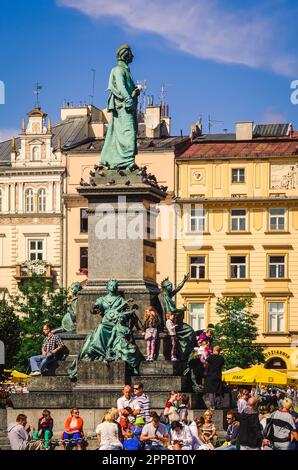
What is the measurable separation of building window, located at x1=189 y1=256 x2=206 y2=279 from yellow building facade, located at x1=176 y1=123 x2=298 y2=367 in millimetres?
57

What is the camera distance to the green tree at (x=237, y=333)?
8419cm

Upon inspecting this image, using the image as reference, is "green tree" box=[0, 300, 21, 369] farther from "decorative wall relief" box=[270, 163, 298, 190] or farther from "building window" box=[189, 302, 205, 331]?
"decorative wall relief" box=[270, 163, 298, 190]

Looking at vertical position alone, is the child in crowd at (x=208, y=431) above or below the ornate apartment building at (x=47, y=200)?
below

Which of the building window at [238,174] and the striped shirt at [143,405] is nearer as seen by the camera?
the striped shirt at [143,405]

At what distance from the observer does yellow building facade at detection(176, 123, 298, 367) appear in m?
91.4

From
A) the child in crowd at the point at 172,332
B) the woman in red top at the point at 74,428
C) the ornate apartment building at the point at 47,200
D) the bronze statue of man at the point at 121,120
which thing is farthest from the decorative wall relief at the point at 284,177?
the woman in red top at the point at 74,428

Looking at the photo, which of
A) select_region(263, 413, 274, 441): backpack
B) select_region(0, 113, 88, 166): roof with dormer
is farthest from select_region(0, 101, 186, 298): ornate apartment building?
select_region(263, 413, 274, 441): backpack

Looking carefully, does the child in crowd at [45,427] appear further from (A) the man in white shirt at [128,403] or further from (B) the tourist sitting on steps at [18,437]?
(B) the tourist sitting on steps at [18,437]

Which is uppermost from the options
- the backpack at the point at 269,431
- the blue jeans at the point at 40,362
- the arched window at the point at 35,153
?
the arched window at the point at 35,153

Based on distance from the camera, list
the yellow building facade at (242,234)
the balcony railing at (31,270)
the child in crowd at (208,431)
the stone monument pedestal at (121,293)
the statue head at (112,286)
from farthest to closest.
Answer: the balcony railing at (31,270)
the yellow building facade at (242,234)
the statue head at (112,286)
the stone monument pedestal at (121,293)
the child in crowd at (208,431)

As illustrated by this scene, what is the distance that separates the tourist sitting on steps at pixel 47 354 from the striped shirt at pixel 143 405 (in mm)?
4592

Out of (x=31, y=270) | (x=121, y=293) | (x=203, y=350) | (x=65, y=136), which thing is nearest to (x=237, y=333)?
(x=31, y=270)

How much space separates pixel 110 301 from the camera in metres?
36.8
